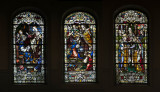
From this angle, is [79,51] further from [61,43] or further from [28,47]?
[28,47]

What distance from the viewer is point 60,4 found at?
7598 millimetres

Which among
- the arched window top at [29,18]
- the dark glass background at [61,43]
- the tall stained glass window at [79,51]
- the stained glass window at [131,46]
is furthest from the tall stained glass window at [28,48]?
the stained glass window at [131,46]

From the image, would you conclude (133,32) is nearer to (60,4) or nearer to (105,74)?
(105,74)

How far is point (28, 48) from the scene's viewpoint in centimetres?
785

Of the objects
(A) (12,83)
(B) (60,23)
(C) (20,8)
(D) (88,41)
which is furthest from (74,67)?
(C) (20,8)

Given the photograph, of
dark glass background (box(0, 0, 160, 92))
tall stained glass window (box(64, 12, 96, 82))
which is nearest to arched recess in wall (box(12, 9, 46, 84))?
dark glass background (box(0, 0, 160, 92))

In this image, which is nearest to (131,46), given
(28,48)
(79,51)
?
(79,51)

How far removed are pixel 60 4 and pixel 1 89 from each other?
10.1ft

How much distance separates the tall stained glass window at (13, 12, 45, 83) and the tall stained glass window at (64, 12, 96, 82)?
776mm

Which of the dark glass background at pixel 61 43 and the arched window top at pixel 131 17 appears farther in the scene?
the arched window top at pixel 131 17

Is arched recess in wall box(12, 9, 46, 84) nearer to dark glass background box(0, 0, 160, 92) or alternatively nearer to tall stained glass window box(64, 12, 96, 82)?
dark glass background box(0, 0, 160, 92)

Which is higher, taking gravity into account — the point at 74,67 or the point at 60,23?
the point at 60,23

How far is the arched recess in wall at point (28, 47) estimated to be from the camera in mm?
7793

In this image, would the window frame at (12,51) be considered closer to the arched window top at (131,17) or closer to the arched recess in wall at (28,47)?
the arched recess in wall at (28,47)
